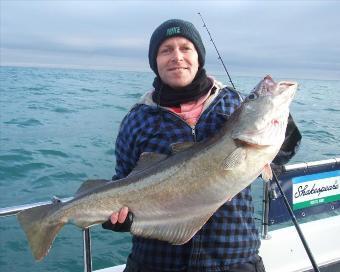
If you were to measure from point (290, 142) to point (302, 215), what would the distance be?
2421mm

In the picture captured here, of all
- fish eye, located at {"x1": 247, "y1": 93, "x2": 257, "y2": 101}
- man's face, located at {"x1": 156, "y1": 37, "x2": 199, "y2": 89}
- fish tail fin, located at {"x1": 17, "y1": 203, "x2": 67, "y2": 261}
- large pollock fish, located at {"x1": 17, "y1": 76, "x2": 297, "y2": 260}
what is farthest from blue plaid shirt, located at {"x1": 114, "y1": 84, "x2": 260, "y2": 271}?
fish tail fin, located at {"x1": 17, "y1": 203, "x2": 67, "y2": 261}

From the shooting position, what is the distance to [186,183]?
3.13m

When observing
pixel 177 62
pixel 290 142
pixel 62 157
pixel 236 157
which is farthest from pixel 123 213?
pixel 62 157

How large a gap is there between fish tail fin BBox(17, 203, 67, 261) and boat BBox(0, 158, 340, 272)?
2.59 m

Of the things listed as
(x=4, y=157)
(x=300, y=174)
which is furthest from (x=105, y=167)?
(x=300, y=174)

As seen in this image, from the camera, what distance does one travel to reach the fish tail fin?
339cm

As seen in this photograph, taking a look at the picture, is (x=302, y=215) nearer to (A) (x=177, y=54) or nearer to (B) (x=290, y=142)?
(B) (x=290, y=142)

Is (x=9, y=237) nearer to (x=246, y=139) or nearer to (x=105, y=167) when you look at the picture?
(x=105, y=167)

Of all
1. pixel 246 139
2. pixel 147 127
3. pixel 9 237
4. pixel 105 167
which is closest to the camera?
pixel 246 139

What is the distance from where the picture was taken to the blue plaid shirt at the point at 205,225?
3205mm

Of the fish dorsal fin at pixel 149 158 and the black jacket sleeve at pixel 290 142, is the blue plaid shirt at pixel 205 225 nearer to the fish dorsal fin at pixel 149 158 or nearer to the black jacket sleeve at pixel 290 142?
the fish dorsal fin at pixel 149 158

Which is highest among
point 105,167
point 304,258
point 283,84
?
point 283,84

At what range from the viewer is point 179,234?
3199 millimetres

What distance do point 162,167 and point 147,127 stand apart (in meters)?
0.47
